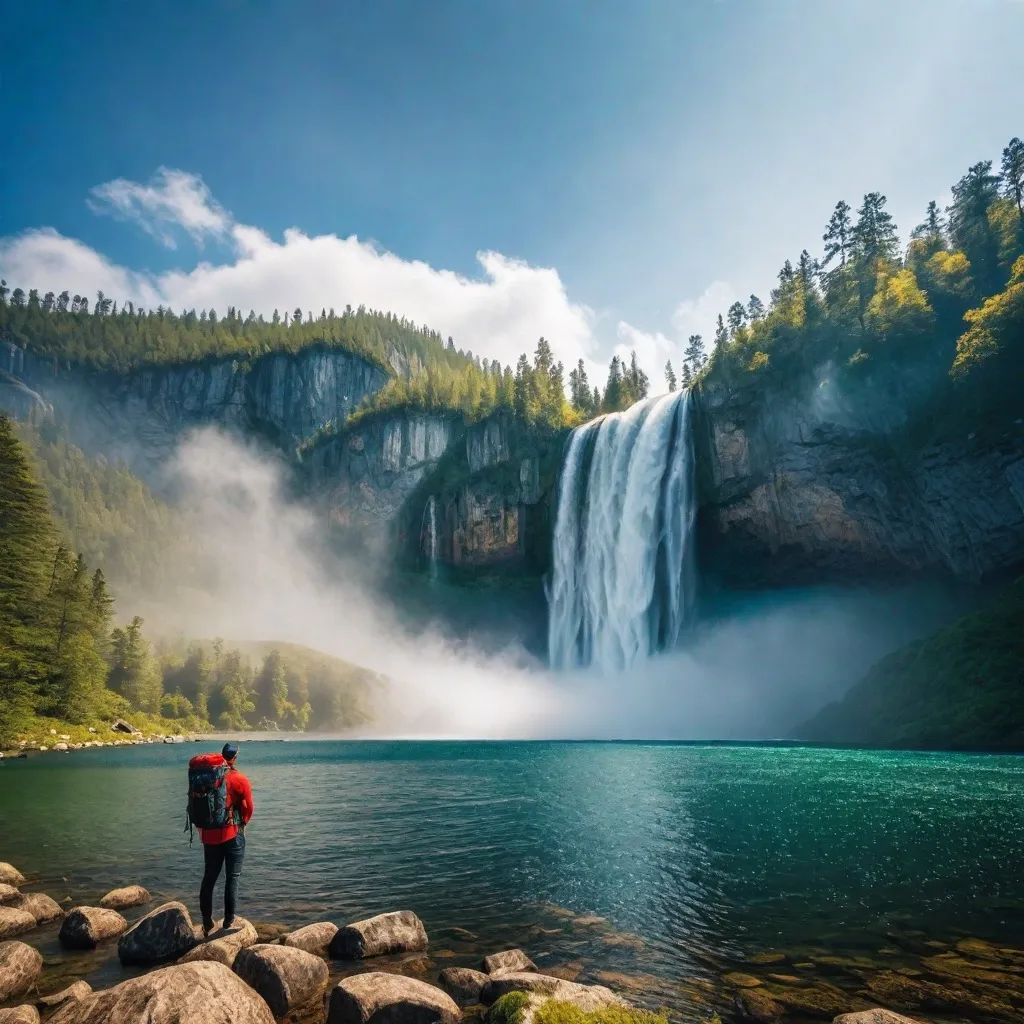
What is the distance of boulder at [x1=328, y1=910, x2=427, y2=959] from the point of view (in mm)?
8711

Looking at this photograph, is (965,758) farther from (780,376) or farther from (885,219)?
(885,219)

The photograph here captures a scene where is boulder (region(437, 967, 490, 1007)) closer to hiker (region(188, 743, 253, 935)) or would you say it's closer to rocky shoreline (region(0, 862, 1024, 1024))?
rocky shoreline (region(0, 862, 1024, 1024))

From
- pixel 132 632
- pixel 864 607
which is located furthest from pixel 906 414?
pixel 132 632

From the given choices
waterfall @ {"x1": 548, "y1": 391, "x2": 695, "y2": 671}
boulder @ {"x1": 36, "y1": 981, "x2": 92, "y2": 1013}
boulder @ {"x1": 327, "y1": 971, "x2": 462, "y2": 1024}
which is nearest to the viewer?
boulder @ {"x1": 327, "y1": 971, "x2": 462, "y2": 1024}

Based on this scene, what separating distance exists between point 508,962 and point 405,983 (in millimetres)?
1669

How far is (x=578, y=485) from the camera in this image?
75875 millimetres

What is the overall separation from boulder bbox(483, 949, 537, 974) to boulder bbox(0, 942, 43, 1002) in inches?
223

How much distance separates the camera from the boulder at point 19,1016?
601 cm

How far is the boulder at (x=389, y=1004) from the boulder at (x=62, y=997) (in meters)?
2.76

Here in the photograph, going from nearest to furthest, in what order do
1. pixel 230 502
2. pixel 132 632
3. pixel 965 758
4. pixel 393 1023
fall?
pixel 393 1023, pixel 965 758, pixel 132 632, pixel 230 502

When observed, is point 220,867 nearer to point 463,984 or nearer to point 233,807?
point 233,807

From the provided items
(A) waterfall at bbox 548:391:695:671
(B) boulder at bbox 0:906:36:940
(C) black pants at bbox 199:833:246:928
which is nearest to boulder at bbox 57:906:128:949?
(B) boulder at bbox 0:906:36:940

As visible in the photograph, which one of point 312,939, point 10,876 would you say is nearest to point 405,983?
point 312,939

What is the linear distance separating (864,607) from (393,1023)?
223 feet
